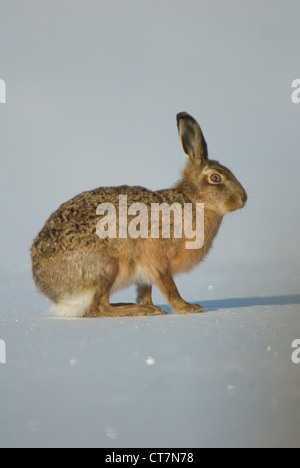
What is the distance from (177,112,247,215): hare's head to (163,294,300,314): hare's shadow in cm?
102

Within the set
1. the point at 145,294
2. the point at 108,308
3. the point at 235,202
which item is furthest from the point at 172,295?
the point at 235,202

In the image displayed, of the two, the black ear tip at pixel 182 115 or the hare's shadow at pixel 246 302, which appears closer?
the black ear tip at pixel 182 115

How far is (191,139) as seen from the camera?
7.26m

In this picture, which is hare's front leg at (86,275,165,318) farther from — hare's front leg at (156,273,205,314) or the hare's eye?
the hare's eye

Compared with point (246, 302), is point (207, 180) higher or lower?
higher

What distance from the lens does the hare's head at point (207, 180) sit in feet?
23.7

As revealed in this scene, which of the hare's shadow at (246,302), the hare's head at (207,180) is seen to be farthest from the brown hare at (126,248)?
the hare's shadow at (246,302)

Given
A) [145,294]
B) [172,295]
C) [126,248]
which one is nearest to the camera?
[126,248]

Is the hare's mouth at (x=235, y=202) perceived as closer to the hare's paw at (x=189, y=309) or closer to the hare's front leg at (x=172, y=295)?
the hare's front leg at (x=172, y=295)

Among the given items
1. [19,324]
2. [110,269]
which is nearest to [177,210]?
[110,269]

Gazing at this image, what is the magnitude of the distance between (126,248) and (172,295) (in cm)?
66

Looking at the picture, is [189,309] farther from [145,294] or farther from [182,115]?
[182,115]

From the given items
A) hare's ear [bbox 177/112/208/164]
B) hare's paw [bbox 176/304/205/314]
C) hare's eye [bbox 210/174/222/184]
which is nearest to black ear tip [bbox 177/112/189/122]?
hare's ear [bbox 177/112/208/164]

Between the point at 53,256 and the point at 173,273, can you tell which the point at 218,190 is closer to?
the point at 173,273
